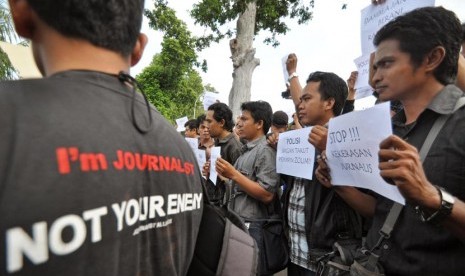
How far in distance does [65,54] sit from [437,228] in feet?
4.88

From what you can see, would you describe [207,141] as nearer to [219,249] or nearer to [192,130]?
[192,130]

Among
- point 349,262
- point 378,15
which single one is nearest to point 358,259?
point 349,262

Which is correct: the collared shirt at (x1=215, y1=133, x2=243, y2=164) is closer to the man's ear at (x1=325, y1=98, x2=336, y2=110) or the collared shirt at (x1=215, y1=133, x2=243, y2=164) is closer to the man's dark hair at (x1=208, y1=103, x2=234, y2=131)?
the man's dark hair at (x1=208, y1=103, x2=234, y2=131)

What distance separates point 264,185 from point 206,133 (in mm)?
2229

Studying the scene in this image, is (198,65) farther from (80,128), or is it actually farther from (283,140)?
(80,128)

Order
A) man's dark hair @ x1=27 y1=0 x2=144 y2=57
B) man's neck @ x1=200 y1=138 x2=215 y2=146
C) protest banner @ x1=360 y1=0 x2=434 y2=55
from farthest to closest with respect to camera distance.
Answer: man's neck @ x1=200 y1=138 x2=215 y2=146 → protest banner @ x1=360 y1=0 x2=434 y2=55 → man's dark hair @ x1=27 y1=0 x2=144 y2=57

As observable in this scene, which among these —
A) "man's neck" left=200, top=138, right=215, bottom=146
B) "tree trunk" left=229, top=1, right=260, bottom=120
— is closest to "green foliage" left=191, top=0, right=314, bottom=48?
"tree trunk" left=229, top=1, right=260, bottom=120

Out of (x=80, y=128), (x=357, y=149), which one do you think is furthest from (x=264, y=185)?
(x=80, y=128)

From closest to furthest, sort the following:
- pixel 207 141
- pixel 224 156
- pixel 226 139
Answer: pixel 224 156, pixel 226 139, pixel 207 141

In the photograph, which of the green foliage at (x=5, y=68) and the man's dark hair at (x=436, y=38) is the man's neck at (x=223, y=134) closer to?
the man's dark hair at (x=436, y=38)

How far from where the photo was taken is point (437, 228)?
136cm

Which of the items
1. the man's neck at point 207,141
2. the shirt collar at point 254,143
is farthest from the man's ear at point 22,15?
the man's neck at point 207,141

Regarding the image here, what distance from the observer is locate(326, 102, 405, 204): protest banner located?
144 centimetres

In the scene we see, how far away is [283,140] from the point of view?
2.81 meters
